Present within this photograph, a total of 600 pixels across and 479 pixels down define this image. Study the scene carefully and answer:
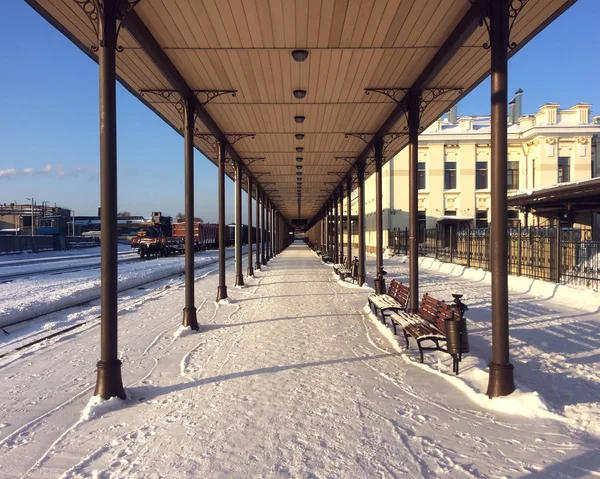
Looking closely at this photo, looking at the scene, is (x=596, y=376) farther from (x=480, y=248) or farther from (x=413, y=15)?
(x=480, y=248)

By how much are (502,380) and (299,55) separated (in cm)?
507

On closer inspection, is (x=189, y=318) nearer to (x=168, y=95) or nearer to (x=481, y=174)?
(x=168, y=95)

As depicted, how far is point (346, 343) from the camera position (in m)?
7.60

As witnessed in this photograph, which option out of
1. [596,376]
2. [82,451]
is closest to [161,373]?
[82,451]

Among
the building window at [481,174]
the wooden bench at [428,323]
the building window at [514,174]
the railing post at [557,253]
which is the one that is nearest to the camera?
the wooden bench at [428,323]

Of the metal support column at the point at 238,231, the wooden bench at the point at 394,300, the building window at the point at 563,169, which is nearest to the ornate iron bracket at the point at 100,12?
the wooden bench at the point at 394,300

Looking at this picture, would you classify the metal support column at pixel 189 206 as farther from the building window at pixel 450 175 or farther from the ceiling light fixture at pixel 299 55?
the building window at pixel 450 175

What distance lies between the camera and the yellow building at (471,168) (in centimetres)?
3609

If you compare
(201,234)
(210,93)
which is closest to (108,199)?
(210,93)

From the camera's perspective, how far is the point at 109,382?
16.1 ft

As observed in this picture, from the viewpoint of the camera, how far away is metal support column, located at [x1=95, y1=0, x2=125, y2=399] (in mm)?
4941

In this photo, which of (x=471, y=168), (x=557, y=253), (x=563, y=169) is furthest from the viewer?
(x=471, y=168)

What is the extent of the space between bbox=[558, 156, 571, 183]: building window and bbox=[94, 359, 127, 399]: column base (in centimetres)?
3853

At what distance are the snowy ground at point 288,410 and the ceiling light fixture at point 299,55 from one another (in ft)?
14.1
